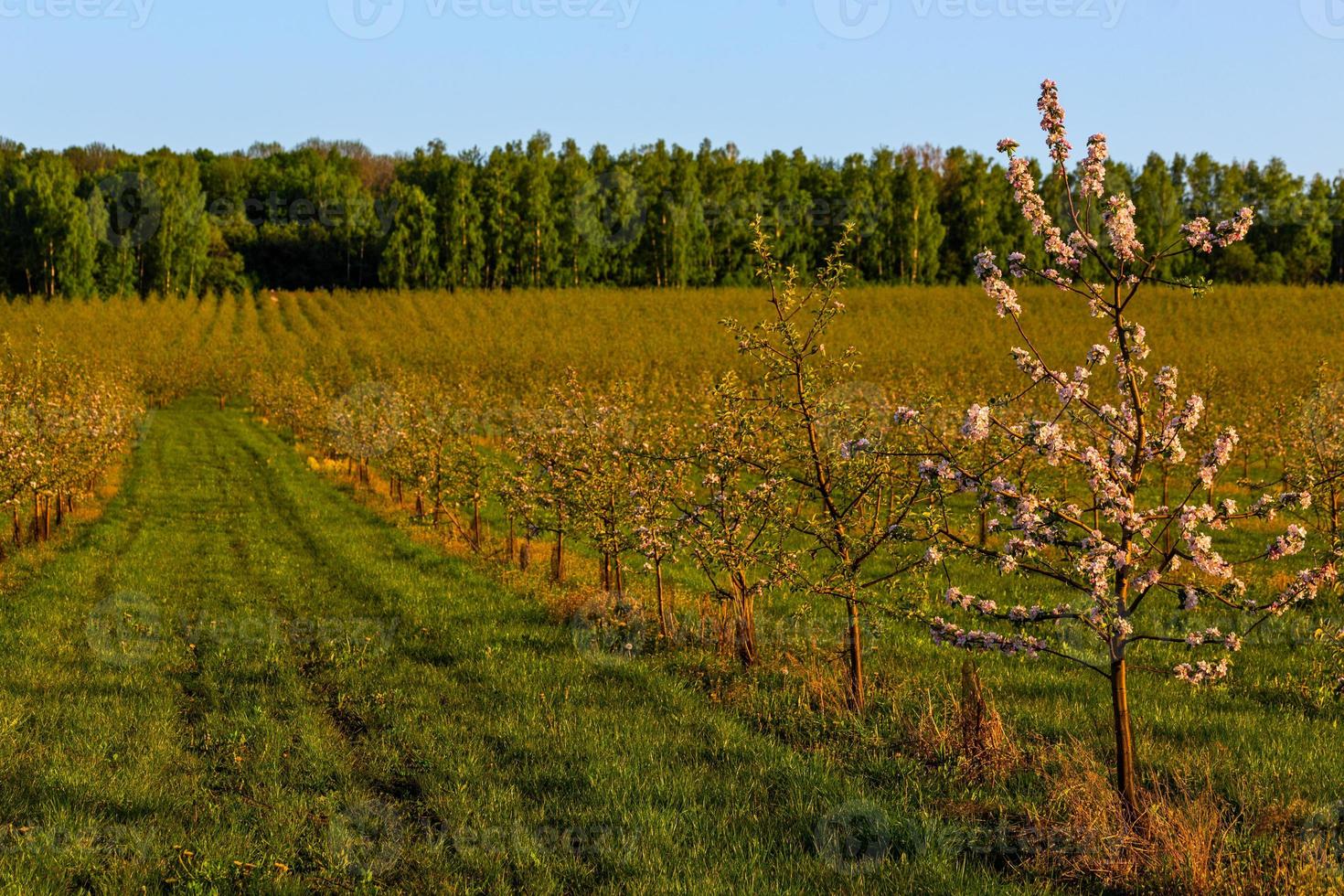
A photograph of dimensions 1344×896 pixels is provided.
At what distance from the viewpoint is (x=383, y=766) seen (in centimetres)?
855

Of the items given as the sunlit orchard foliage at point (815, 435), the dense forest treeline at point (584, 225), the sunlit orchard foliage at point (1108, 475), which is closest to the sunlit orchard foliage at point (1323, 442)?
the sunlit orchard foliage at point (815, 435)

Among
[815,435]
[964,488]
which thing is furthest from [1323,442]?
[964,488]

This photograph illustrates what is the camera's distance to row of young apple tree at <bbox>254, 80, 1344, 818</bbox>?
21.3ft

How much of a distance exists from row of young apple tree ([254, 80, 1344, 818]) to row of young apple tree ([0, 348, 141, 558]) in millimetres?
7321

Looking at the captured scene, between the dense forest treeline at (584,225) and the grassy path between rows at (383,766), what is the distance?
83.5m

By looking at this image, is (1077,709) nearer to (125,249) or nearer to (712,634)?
(712,634)

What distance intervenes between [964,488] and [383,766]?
18.8ft

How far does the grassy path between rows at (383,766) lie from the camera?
6574mm

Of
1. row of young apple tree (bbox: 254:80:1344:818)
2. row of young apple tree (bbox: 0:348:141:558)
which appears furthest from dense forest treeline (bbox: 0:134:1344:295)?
row of young apple tree (bbox: 254:80:1344:818)

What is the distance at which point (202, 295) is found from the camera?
9550 centimetres

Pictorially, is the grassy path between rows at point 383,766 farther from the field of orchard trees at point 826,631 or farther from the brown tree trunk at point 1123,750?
the brown tree trunk at point 1123,750

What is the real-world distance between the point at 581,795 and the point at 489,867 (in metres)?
1.33

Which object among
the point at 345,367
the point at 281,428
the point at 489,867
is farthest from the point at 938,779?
the point at 345,367

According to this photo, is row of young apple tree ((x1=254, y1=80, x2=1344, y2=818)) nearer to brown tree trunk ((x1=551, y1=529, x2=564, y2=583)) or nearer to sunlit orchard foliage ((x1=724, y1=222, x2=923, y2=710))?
sunlit orchard foliage ((x1=724, y1=222, x2=923, y2=710))
